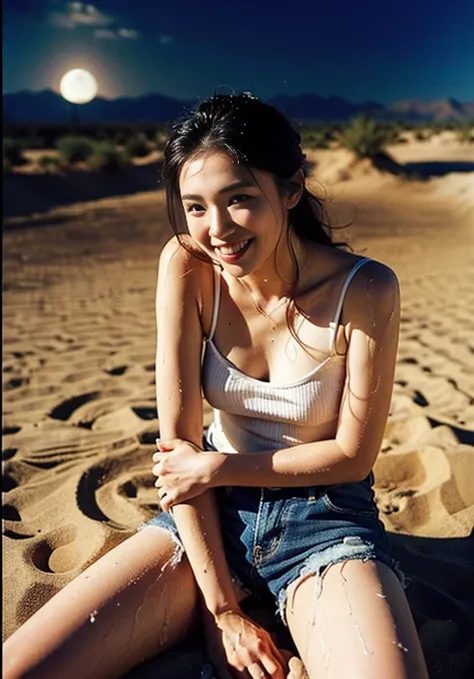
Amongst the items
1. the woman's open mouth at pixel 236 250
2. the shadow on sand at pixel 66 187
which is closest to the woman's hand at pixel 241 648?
the woman's open mouth at pixel 236 250

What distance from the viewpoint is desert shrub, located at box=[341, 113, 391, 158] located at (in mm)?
18094

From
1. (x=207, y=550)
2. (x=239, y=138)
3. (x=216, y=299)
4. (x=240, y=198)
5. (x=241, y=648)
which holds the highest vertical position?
(x=239, y=138)

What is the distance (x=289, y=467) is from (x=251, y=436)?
16 cm

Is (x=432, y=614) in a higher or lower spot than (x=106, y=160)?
lower

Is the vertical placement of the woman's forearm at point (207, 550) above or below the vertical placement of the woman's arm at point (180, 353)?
below

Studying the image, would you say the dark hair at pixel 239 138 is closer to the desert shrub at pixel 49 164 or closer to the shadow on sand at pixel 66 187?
the shadow on sand at pixel 66 187

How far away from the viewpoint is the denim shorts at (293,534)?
1.68 metres

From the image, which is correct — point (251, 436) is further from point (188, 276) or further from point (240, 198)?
point (240, 198)

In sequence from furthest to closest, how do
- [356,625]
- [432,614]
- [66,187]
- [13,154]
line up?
[13,154], [66,187], [432,614], [356,625]

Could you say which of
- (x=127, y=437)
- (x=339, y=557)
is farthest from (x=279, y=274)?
(x=127, y=437)

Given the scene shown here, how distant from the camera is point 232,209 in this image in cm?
163

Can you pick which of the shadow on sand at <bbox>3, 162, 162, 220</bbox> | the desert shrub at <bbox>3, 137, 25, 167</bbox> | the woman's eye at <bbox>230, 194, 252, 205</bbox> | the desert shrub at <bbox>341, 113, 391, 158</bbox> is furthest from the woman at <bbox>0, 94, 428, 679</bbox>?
the desert shrub at <bbox>3, 137, 25, 167</bbox>

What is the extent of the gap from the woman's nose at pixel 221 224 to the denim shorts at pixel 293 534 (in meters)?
0.63

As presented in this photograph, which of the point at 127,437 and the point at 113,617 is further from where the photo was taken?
the point at 127,437
